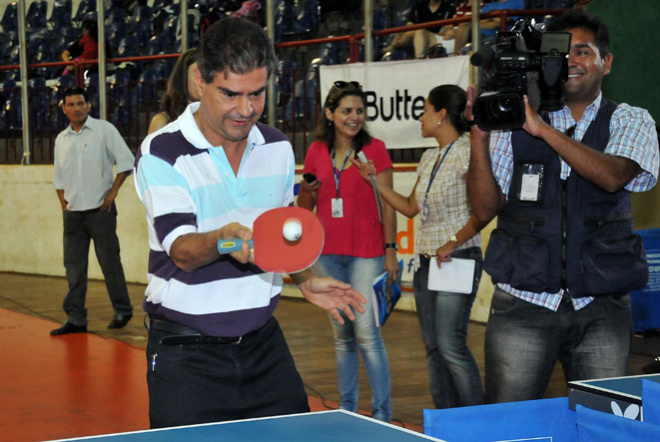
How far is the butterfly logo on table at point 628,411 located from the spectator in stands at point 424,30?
7598mm

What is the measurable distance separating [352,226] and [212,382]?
7.88ft

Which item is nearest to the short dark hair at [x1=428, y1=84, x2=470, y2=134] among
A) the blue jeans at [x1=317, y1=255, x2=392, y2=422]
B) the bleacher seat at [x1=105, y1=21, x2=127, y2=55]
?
the blue jeans at [x1=317, y1=255, x2=392, y2=422]

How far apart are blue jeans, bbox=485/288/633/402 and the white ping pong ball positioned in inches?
49.3

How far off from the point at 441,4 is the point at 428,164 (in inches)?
230

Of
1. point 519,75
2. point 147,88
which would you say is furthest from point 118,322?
point 519,75

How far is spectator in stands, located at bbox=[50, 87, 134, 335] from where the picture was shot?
→ 28.0ft

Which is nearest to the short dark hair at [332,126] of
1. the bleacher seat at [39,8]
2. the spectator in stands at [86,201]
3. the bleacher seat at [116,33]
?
the spectator in stands at [86,201]

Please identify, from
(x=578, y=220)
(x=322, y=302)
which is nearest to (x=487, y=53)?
(x=578, y=220)

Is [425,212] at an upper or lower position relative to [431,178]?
lower

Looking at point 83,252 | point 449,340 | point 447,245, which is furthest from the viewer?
point 83,252

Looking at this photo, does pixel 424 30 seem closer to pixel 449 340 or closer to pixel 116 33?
pixel 449 340

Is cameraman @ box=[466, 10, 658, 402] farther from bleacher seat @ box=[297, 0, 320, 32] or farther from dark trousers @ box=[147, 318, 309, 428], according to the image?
bleacher seat @ box=[297, 0, 320, 32]

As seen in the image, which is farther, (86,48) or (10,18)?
(10,18)

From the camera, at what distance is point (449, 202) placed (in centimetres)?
496
